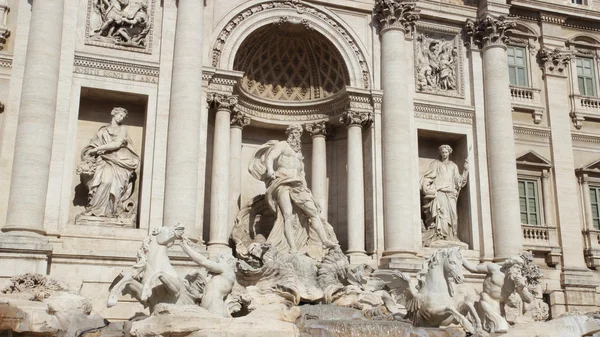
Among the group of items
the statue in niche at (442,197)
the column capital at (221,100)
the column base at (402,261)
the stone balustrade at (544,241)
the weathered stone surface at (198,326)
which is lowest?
the weathered stone surface at (198,326)

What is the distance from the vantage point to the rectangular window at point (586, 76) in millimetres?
23984

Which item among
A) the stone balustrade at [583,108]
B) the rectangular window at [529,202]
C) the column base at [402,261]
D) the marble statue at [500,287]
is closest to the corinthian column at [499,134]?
the rectangular window at [529,202]

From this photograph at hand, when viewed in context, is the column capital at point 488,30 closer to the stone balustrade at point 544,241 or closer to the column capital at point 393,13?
the column capital at point 393,13

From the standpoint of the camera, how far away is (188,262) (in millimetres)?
16516

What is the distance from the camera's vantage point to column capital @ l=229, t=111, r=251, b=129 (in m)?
19.8

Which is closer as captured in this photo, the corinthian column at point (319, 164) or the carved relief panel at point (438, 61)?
the corinthian column at point (319, 164)

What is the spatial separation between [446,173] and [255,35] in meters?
7.03

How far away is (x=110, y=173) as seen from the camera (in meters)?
17.1

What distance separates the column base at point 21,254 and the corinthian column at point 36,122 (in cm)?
29

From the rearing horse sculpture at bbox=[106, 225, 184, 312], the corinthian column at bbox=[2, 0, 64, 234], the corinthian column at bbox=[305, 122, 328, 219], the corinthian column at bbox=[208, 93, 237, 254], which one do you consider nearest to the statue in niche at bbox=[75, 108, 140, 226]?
the corinthian column at bbox=[2, 0, 64, 234]

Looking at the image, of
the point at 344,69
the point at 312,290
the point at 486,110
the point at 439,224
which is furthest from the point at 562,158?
the point at 312,290

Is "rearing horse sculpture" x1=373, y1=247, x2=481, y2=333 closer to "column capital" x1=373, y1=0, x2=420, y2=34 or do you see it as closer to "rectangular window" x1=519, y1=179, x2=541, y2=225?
"rectangular window" x1=519, y1=179, x2=541, y2=225

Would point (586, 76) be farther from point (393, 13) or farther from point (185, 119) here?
point (185, 119)

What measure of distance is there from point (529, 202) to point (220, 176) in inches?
406
